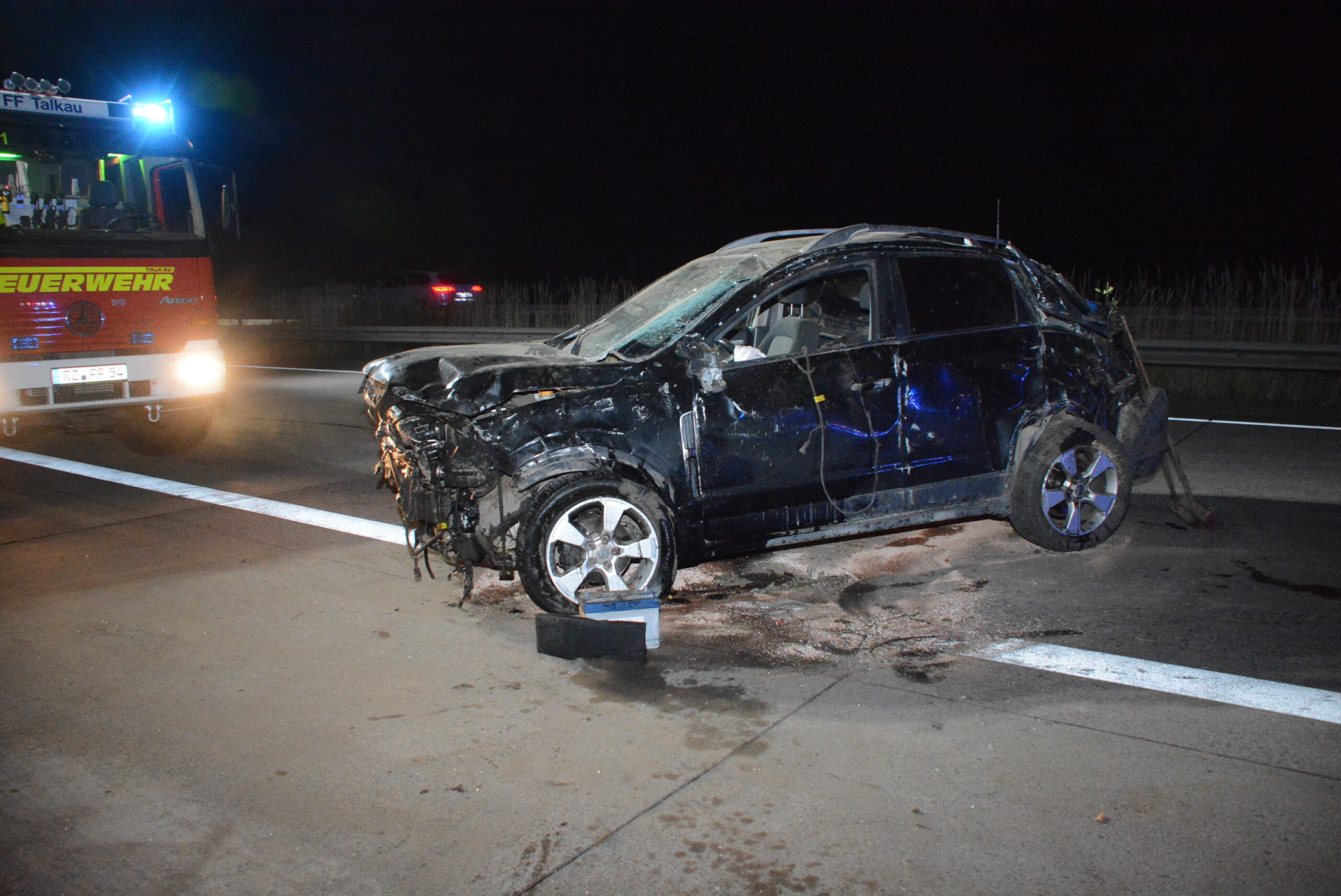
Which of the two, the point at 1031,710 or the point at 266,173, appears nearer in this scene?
the point at 1031,710

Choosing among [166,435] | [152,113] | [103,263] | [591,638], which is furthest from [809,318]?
[166,435]

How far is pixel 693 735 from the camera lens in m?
3.82

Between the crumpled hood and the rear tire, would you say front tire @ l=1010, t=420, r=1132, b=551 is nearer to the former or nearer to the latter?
the crumpled hood

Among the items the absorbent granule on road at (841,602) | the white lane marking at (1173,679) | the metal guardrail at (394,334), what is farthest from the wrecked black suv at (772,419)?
the metal guardrail at (394,334)

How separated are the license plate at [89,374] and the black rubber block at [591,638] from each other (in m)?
6.13

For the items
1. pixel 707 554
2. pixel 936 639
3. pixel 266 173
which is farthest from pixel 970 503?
pixel 266 173

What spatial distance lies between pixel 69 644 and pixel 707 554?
3.19 m

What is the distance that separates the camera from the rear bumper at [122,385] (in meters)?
8.32

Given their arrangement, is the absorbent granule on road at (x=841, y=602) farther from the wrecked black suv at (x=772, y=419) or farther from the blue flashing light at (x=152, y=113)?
the blue flashing light at (x=152, y=113)

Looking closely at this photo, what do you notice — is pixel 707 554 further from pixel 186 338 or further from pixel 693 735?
pixel 186 338

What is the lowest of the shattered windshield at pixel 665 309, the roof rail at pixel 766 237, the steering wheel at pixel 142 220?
the shattered windshield at pixel 665 309

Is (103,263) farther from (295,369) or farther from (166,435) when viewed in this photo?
(295,369)

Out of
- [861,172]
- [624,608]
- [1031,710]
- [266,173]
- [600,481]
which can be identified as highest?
[266,173]

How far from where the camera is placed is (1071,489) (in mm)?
5887
